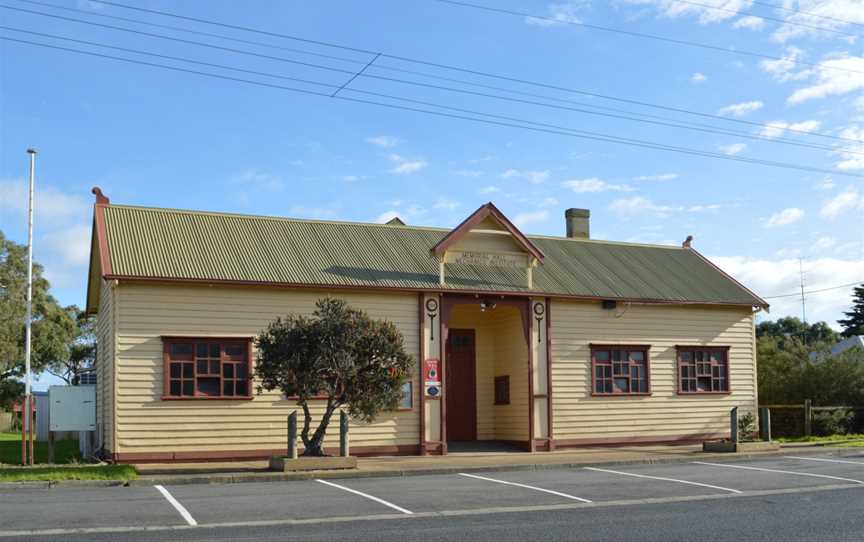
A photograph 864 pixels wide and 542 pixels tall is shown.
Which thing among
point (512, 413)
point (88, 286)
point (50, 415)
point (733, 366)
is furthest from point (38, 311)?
point (733, 366)

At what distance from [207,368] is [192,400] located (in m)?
0.78

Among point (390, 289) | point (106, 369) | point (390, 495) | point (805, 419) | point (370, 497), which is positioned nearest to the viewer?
point (370, 497)

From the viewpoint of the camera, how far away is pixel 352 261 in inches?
925

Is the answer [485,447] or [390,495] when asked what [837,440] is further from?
[390,495]

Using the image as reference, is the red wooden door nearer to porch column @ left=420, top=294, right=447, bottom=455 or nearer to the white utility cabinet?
porch column @ left=420, top=294, right=447, bottom=455

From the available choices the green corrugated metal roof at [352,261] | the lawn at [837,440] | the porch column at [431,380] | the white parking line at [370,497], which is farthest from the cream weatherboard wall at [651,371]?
the white parking line at [370,497]

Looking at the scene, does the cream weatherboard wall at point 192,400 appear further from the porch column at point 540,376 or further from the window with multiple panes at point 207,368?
the porch column at point 540,376

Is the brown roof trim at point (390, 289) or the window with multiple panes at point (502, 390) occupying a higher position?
the brown roof trim at point (390, 289)

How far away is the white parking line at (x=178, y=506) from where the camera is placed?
38.8 feet

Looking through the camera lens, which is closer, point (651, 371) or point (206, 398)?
point (206, 398)

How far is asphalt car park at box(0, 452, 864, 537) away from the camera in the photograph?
12117 millimetres

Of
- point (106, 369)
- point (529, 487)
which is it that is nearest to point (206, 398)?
point (106, 369)

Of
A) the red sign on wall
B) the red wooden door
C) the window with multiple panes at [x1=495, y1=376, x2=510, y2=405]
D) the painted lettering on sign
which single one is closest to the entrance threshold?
the red wooden door

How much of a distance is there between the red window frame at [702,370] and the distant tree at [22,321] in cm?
3175
